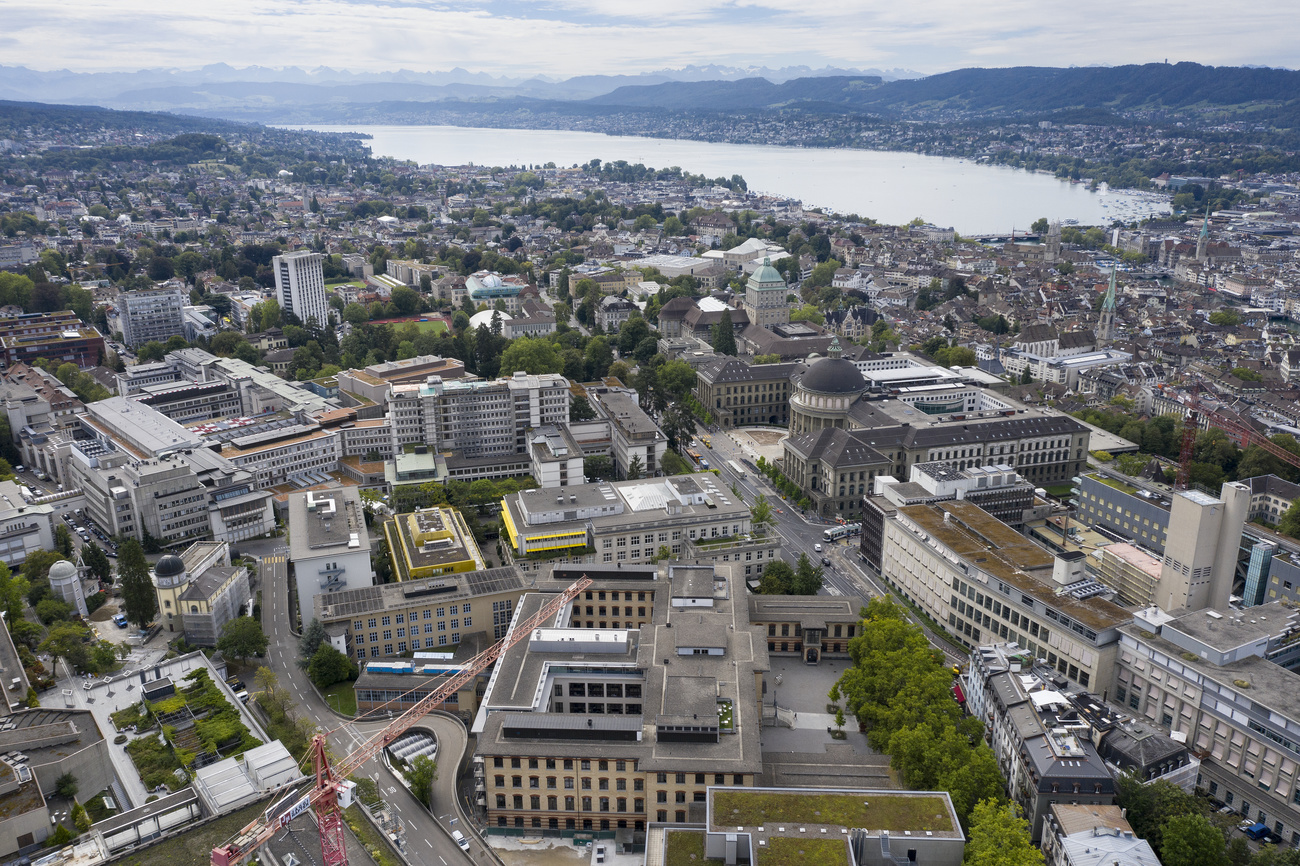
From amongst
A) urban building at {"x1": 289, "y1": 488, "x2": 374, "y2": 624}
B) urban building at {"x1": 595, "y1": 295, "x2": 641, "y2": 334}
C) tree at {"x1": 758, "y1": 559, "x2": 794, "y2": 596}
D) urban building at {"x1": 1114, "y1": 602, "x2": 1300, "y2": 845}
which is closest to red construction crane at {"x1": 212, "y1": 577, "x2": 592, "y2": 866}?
urban building at {"x1": 289, "y1": 488, "x2": 374, "y2": 624}

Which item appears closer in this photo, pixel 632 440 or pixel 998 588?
pixel 998 588

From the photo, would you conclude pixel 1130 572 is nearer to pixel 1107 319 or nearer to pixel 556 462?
pixel 556 462

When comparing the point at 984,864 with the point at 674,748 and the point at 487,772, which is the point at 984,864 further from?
the point at 487,772

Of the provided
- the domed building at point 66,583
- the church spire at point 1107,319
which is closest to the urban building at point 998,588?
the domed building at point 66,583

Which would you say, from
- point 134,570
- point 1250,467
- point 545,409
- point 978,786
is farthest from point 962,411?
point 134,570

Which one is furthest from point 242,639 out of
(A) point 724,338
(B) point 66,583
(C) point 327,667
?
(A) point 724,338

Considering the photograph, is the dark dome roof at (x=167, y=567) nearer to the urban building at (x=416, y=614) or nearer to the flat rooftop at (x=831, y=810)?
the urban building at (x=416, y=614)
